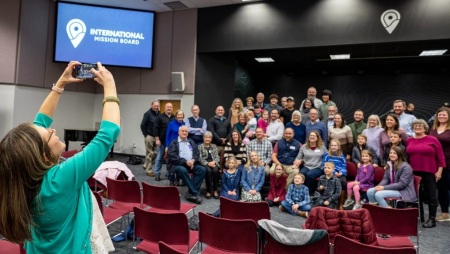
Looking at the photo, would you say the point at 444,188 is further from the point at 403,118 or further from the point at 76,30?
the point at 76,30

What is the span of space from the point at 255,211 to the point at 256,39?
5.64 m

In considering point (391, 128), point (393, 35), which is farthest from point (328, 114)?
point (393, 35)

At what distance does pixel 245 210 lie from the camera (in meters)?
3.39

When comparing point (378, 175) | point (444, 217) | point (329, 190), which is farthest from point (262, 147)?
point (444, 217)

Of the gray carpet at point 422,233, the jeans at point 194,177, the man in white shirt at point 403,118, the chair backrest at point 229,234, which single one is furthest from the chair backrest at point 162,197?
the man in white shirt at point 403,118

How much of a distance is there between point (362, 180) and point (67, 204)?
486 cm

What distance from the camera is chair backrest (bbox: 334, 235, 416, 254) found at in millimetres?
2033

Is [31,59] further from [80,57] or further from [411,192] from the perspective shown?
[411,192]

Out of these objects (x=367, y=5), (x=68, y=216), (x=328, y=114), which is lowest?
(x=68, y=216)

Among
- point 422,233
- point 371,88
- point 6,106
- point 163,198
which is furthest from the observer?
point 371,88

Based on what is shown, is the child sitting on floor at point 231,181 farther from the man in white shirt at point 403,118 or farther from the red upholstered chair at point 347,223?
the man in white shirt at point 403,118

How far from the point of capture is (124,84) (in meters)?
9.72

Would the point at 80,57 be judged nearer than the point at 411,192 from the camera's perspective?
No

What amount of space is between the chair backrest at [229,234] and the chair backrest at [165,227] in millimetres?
166
